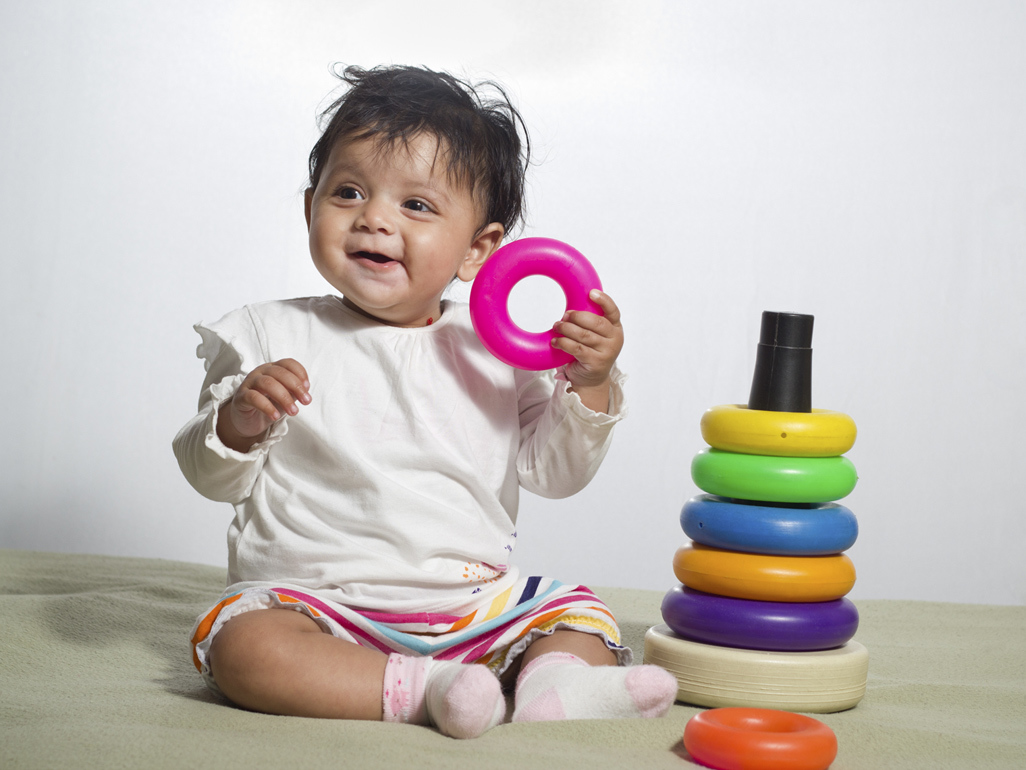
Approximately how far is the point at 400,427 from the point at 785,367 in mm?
427

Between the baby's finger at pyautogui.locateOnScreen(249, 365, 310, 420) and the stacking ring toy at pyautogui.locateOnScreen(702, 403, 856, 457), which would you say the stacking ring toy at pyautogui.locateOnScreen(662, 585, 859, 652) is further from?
the baby's finger at pyautogui.locateOnScreen(249, 365, 310, 420)

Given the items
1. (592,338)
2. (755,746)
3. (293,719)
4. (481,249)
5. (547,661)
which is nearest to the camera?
(755,746)

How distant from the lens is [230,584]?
1.13m

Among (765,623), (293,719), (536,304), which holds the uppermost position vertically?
(536,304)

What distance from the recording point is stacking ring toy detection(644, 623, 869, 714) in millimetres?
973

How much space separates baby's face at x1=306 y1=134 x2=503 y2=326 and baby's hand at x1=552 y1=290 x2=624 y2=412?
0.18m

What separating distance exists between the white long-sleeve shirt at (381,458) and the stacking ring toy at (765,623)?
0.24 m

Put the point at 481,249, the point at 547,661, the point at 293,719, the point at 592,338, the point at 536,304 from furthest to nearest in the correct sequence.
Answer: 1. the point at 536,304
2. the point at 481,249
3. the point at 592,338
4. the point at 547,661
5. the point at 293,719

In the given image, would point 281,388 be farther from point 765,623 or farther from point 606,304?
point 765,623

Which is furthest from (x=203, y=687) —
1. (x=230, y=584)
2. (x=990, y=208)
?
(x=990, y=208)

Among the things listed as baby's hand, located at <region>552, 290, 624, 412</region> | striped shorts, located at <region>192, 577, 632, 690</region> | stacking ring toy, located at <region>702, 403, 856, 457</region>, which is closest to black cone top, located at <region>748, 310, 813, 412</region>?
stacking ring toy, located at <region>702, 403, 856, 457</region>

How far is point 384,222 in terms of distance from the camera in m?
1.13

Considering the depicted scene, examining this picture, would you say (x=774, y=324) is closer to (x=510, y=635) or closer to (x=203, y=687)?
(x=510, y=635)

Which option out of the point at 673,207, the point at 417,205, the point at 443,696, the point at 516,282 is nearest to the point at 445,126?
the point at 417,205
